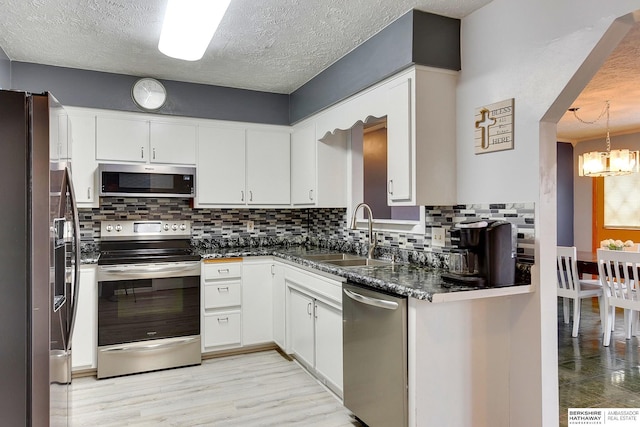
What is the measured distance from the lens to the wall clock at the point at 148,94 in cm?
358

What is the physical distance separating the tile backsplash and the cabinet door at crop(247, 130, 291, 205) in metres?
0.32

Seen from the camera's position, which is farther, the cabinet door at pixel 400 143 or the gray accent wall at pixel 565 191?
the gray accent wall at pixel 565 191

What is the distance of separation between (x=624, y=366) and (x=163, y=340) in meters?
3.67

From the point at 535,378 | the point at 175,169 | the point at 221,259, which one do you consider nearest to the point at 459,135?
the point at 535,378

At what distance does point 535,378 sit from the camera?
209cm

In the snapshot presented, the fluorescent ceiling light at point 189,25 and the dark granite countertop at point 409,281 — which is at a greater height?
the fluorescent ceiling light at point 189,25

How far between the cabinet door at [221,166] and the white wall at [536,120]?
232 centimetres

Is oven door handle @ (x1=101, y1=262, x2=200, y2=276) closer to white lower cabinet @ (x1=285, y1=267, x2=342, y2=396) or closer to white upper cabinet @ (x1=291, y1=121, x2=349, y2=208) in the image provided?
white lower cabinet @ (x1=285, y1=267, x2=342, y2=396)

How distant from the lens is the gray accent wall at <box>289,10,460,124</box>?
2.41 metres

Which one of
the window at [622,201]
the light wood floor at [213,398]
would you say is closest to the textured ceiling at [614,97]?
the window at [622,201]

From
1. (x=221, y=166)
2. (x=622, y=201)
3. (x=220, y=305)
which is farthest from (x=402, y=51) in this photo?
(x=622, y=201)

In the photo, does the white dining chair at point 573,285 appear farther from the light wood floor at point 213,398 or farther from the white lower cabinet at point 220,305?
the white lower cabinet at point 220,305

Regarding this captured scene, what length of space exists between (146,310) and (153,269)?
324 millimetres

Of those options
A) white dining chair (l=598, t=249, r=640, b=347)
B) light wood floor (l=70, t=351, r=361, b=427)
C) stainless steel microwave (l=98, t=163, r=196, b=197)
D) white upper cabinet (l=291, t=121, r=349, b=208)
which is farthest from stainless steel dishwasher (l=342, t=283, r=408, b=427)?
white dining chair (l=598, t=249, r=640, b=347)
